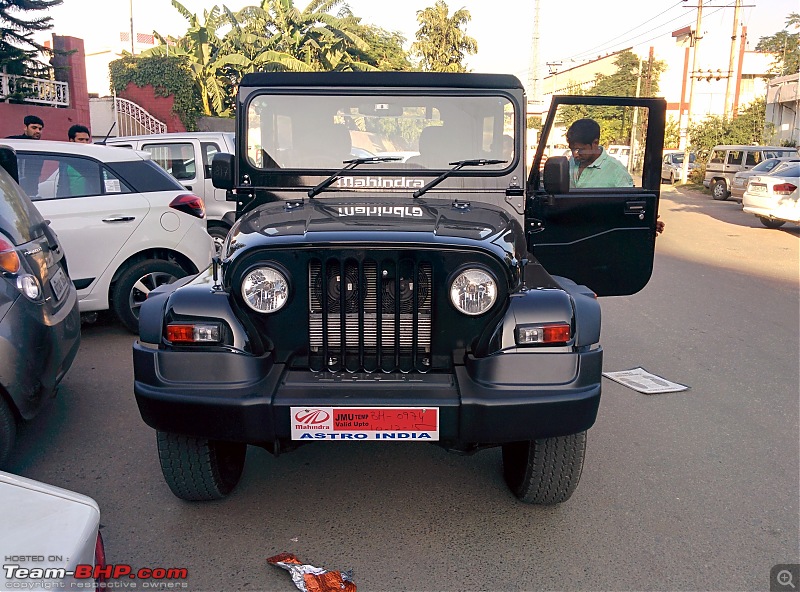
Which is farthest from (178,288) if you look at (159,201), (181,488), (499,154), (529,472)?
(159,201)

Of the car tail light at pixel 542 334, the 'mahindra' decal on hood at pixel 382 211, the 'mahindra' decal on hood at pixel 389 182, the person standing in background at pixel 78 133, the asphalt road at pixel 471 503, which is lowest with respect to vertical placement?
the asphalt road at pixel 471 503

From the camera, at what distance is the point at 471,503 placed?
357 cm

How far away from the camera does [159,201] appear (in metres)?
6.62

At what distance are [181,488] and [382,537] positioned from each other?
0.94 metres

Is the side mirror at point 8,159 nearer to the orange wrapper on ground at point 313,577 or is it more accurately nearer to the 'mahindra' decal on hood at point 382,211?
the 'mahindra' decal on hood at point 382,211

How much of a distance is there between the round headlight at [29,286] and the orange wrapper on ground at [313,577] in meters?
1.96

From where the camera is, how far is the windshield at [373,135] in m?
4.40

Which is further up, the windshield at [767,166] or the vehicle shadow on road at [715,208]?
the windshield at [767,166]

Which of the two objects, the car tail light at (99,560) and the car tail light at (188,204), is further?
the car tail light at (188,204)

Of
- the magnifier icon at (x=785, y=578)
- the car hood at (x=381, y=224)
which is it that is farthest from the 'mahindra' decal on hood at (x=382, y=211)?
the magnifier icon at (x=785, y=578)

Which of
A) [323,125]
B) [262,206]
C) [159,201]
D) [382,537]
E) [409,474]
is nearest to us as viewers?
[382,537]

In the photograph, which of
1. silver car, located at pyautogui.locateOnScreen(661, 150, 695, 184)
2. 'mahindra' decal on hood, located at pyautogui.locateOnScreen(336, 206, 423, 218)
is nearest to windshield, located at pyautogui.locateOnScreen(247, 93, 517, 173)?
'mahindra' decal on hood, located at pyautogui.locateOnScreen(336, 206, 423, 218)

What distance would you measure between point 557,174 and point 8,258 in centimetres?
300

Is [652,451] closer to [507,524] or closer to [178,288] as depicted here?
[507,524]
